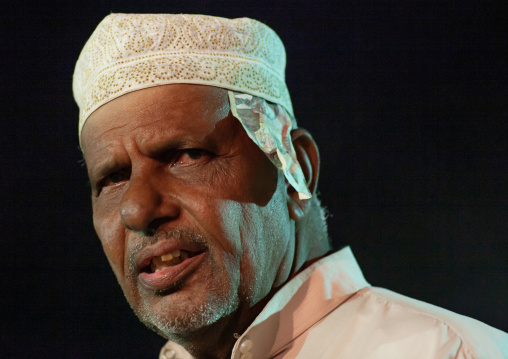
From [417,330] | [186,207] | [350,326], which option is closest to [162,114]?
[186,207]

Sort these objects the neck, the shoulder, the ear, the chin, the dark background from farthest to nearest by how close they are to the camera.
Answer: the dark background
the ear
the neck
the chin
the shoulder

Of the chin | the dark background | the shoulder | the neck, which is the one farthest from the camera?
the dark background

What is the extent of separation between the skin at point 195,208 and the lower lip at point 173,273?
0.06 ft

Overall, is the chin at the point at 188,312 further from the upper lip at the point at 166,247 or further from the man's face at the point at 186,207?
the upper lip at the point at 166,247

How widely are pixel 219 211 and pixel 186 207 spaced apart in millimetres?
97

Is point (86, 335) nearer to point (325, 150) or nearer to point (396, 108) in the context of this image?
point (325, 150)

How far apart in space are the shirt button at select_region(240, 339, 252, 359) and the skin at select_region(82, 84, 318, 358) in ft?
0.31

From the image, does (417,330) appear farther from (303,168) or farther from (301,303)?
(303,168)

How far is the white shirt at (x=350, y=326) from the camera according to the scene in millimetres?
1646

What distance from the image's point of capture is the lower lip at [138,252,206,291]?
1.77 m

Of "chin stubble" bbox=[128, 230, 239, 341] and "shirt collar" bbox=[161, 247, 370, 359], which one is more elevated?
"chin stubble" bbox=[128, 230, 239, 341]

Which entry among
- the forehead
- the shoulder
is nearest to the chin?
the shoulder

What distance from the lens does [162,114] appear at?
1.89 meters

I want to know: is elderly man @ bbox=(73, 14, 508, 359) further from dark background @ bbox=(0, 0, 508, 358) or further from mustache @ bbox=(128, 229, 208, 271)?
dark background @ bbox=(0, 0, 508, 358)
